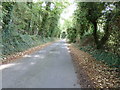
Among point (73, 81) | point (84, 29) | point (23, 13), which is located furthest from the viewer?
point (84, 29)

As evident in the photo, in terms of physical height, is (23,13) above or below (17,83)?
above

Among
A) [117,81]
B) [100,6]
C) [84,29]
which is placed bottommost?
[117,81]

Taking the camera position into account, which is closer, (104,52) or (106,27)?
(104,52)

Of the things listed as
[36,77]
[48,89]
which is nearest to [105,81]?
[48,89]

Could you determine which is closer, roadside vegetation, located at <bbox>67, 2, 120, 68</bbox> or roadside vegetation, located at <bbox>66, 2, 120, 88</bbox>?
roadside vegetation, located at <bbox>66, 2, 120, 88</bbox>

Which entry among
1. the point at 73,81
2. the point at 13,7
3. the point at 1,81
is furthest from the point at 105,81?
the point at 13,7

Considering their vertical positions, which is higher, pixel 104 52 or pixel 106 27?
pixel 106 27

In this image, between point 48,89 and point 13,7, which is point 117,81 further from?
point 13,7

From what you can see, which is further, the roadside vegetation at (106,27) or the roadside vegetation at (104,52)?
the roadside vegetation at (106,27)

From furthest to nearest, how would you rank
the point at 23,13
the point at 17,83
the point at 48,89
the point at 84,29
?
the point at 84,29 < the point at 23,13 < the point at 17,83 < the point at 48,89

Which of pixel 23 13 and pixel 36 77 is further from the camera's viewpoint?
pixel 23 13

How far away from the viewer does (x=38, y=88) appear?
15.6 feet

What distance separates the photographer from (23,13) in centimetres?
1667

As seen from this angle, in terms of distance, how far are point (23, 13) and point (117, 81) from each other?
14122 millimetres
